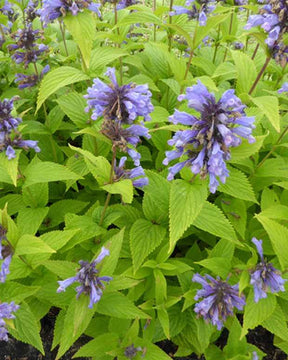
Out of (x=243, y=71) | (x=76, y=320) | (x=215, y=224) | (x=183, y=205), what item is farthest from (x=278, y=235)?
(x=243, y=71)

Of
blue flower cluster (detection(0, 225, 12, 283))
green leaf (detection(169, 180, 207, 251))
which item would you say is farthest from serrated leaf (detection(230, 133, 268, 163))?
blue flower cluster (detection(0, 225, 12, 283))

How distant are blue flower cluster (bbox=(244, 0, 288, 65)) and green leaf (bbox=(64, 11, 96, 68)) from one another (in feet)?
6.13

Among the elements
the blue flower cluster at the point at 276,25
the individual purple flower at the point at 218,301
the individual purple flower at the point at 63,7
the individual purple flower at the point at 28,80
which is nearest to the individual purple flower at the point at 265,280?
the individual purple flower at the point at 218,301

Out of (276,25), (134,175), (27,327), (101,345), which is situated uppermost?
(276,25)

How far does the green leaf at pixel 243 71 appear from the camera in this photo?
404 centimetres

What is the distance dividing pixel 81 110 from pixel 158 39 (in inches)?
114

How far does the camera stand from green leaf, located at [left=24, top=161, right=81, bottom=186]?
350 centimetres

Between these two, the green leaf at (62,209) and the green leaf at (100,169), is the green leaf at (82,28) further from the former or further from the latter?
the green leaf at (62,209)

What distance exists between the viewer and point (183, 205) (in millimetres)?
2873

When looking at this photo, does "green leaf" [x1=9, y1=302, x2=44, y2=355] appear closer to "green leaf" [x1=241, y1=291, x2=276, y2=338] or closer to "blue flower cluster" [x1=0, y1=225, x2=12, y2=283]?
"blue flower cluster" [x1=0, y1=225, x2=12, y2=283]

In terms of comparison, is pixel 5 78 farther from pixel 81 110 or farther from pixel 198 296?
pixel 198 296

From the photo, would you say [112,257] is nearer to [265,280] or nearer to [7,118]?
[265,280]

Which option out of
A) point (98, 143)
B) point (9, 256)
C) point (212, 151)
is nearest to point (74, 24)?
point (98, 143)

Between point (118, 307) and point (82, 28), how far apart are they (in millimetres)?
2906
